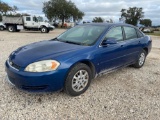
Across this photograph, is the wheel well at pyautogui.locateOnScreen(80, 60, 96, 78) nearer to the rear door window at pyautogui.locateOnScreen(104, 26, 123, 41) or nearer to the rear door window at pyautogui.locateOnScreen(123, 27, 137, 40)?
the rear door window at pyautogui.locateOnScreen(104, 26, 123, 41)

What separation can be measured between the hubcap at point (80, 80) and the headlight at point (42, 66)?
20.2 inches

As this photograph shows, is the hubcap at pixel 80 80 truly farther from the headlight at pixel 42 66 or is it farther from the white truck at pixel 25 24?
the white truck at pixel 25 24

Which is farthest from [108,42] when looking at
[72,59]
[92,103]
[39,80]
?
[39,80]

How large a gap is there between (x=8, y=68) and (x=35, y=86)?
71 centimetres

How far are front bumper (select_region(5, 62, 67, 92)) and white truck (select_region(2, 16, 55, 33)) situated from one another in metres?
19.1

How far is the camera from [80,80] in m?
3.43

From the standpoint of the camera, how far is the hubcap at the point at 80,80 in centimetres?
334

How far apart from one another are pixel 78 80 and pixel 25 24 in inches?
769

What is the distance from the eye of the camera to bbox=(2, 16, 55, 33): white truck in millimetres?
21016

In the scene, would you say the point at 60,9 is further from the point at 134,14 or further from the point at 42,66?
the point at 42,66

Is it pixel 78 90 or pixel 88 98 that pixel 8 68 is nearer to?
pixel 78 90

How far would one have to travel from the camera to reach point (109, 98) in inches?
136

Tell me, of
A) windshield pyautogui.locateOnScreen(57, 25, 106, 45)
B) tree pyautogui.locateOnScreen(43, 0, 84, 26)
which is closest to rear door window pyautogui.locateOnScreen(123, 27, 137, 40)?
windshield pyautogui.locateOnScreen(57, 25, 106, 45)

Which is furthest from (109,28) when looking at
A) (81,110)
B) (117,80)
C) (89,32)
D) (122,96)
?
(81,110)
